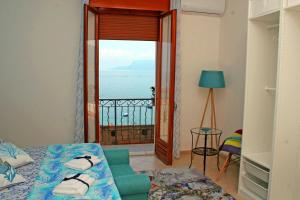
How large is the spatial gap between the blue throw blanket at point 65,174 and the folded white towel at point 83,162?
0.03 metres

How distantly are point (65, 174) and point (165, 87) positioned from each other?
246 centimetres

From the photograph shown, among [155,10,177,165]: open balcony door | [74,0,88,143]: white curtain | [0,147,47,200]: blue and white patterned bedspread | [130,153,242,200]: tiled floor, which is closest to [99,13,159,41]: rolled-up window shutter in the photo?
[155,10,177,165]: open balcony door

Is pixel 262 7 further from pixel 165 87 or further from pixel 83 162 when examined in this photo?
pixel 83 162

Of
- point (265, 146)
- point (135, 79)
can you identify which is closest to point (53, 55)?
point (135, 79)

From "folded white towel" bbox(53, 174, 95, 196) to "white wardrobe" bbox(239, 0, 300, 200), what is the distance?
5.87 ft

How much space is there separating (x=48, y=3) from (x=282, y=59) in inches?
125

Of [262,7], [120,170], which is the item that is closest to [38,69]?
[120,170]

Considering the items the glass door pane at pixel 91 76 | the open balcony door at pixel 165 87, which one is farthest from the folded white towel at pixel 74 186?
the open balcony door at pixel 165 87

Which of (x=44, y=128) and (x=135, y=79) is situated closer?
(x=44, y=128)

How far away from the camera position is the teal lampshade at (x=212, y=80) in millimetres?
4066

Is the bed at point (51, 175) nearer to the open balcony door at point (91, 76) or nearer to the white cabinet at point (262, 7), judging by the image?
the open balcony door at point (91, 76)

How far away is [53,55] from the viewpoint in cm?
394

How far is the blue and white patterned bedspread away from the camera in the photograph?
183 cm

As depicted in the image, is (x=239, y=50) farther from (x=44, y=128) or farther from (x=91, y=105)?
(x=44, y=128)
